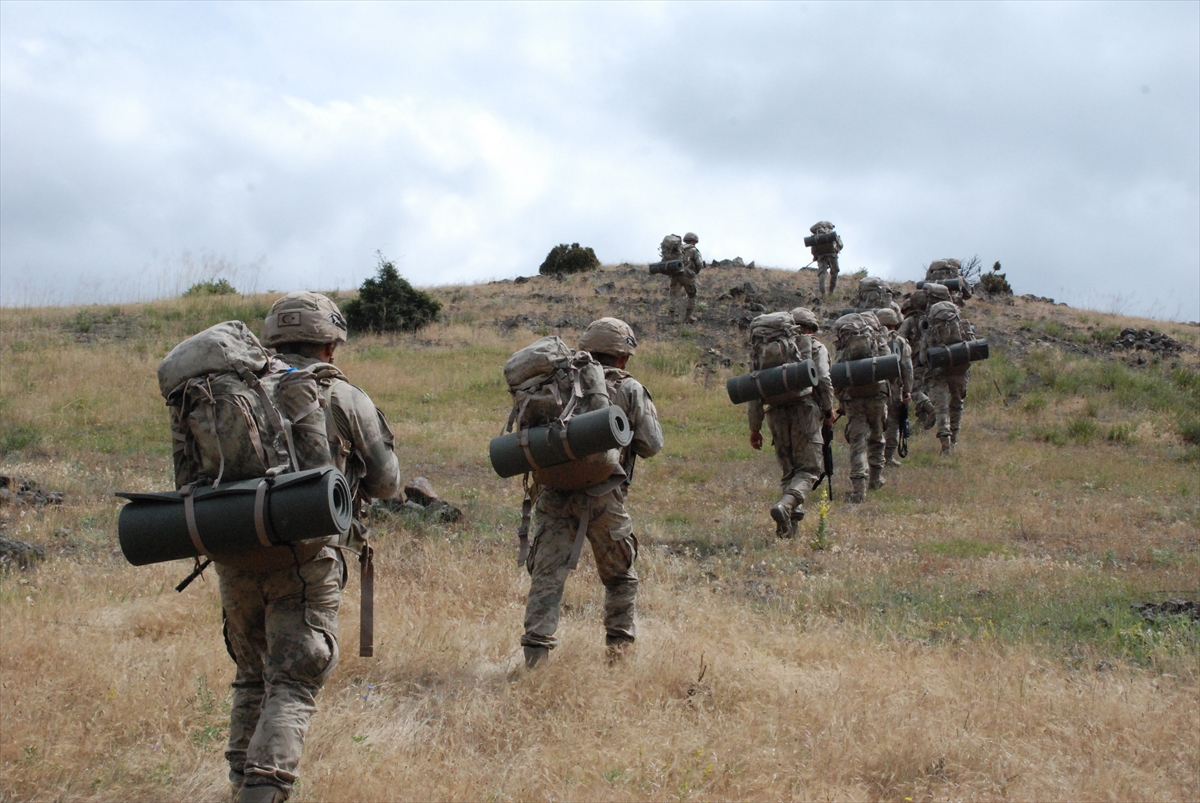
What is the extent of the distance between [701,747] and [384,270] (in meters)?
18.5

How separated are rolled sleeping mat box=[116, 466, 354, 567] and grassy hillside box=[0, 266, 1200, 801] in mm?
1107

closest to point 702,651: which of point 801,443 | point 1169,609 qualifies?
point 1169,609

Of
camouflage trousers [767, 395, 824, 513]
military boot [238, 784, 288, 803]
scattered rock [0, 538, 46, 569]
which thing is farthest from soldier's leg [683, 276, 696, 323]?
military boot [238, 784, 288, 803]

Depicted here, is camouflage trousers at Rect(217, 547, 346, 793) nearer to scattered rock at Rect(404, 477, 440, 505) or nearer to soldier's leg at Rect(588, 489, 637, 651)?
soldier's leg at Rect(588, 489, 637, 651)

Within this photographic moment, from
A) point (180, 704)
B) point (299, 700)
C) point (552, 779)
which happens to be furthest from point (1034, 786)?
point (180, 704)

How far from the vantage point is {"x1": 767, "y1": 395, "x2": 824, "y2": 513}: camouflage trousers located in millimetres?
8305

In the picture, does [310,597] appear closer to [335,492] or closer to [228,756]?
[335,492]

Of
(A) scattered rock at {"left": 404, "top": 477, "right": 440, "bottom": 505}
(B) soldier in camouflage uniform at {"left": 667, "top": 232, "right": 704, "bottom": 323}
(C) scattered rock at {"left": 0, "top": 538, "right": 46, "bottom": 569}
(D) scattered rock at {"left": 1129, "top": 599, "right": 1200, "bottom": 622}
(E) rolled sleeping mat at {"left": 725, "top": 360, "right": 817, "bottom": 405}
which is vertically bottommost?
(D) scattered rock at {"left": 1129, "top": 599, "right": 1200, "bottom": 622}

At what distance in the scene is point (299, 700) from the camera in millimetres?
3354

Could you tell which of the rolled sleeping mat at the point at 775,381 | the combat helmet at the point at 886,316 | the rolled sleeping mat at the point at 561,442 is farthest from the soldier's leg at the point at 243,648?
the combat helmet at the point at 886,316

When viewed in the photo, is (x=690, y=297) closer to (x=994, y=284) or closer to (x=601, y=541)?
(x=994, y=284)

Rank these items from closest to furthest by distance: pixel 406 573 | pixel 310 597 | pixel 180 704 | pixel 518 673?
pixel 310 597
pixel 180 704
pixel 518 673
pixel 406 573

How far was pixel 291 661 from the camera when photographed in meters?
3.34

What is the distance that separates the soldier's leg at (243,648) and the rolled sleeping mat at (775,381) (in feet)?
16.1
